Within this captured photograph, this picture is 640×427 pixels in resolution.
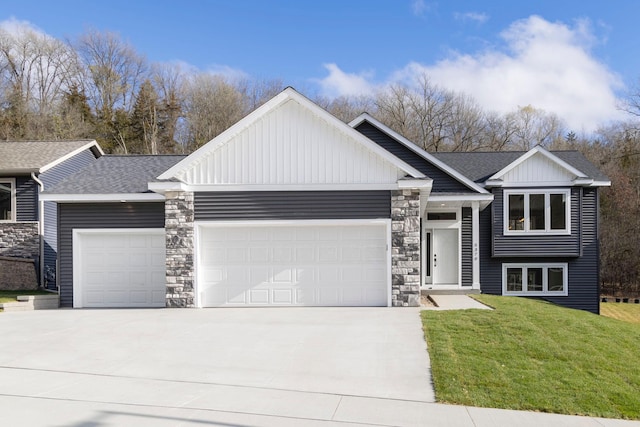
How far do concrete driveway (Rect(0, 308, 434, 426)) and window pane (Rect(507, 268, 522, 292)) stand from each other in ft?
30.8

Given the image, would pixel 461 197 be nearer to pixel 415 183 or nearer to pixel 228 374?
pixel 415 183

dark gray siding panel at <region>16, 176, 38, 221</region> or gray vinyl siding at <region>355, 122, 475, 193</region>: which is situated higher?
gray vinyl siding at <region>355, 122, 475, 193</region>

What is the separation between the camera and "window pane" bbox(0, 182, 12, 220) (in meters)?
19.2

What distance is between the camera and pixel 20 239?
62.3 ft

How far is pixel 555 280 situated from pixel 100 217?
15915mm

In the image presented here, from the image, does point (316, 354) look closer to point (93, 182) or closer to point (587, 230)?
point (93, 182)

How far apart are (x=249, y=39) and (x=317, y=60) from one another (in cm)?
599

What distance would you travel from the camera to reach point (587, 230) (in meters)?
20.3

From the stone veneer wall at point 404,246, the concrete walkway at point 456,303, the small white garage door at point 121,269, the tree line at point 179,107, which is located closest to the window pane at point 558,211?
the concrete walkway at point 456,303

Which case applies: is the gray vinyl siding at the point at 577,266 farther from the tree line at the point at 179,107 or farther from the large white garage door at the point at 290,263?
the tree line at the point at 179,107

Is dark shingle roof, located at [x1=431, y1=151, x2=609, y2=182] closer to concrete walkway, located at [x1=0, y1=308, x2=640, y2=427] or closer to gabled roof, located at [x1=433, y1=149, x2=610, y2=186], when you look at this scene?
gabled roof, located at [x1=433, y1=149, x2=610, y2=186]

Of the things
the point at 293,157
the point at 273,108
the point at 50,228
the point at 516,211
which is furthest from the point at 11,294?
the point at 516,211

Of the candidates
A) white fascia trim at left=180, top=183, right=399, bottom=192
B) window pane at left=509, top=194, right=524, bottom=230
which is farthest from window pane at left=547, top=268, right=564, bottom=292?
white fascia trim at left=180, top=183, right=399, bottom=192

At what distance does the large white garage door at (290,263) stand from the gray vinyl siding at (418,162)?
4.66 metres
